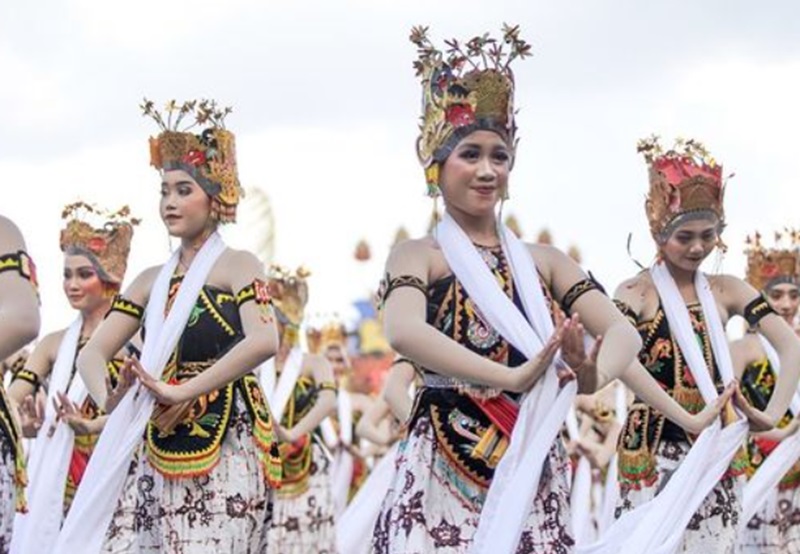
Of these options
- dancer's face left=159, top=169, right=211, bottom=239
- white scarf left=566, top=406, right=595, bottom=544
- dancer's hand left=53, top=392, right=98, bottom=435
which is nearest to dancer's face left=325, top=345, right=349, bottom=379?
white scarf left=566, top=406, right=595, bottom=544

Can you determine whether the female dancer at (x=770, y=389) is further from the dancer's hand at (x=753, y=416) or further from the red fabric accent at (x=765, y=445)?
the dancer's hand at (x=753, y=416)

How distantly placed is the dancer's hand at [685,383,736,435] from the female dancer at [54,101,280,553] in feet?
6.04

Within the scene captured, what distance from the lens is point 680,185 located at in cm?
1012

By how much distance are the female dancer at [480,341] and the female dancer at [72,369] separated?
9.32 feet

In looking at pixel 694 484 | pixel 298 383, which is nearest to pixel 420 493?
pixel 694 484

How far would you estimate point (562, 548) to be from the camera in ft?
25.7

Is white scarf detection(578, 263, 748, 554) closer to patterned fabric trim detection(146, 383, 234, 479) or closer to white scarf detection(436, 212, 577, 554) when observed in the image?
white scarf detection(436, 212, 577, 554)

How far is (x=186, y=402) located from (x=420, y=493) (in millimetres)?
1618

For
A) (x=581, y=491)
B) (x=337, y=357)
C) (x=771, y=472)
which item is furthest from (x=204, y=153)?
(x=337, y=357)

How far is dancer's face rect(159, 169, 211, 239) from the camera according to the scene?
9617mm

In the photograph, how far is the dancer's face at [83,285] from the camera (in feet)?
38.3

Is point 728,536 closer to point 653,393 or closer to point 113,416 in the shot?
point 653,393

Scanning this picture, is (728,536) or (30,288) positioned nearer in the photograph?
(30,288)

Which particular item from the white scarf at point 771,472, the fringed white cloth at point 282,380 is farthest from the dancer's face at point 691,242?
the fringed white cloth at point 282,380
